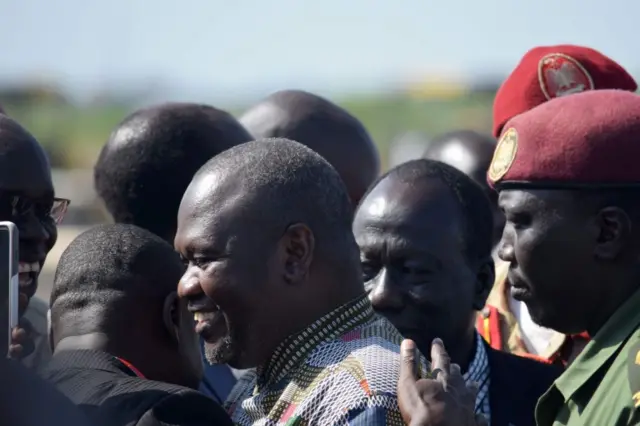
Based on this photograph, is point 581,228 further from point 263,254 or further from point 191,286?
point 191,286

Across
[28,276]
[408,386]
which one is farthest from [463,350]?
[28,276]

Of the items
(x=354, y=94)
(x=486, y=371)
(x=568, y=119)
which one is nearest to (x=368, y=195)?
(x=486, y=371)

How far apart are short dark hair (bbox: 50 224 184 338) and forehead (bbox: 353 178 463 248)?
0.84 meters

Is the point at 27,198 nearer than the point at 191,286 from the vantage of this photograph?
No

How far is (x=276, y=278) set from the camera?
3.14m

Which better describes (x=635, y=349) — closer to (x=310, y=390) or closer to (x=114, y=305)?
(x=310, y=390)

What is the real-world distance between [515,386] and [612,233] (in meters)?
0.92

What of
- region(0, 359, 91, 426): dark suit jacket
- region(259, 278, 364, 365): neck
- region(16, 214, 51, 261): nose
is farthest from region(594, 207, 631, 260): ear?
region(16, 214, 51, 261): nose

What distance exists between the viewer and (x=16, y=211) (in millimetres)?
3928

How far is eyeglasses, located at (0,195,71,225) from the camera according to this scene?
12.9 ft

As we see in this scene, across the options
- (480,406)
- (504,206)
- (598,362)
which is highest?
(504,206)

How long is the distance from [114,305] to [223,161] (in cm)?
56

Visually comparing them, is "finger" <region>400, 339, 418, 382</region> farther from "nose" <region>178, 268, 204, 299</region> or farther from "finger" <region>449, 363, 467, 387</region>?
"nose" <region>178, 268, 204, 299</region>

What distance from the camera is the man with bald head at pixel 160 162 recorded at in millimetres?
4660
